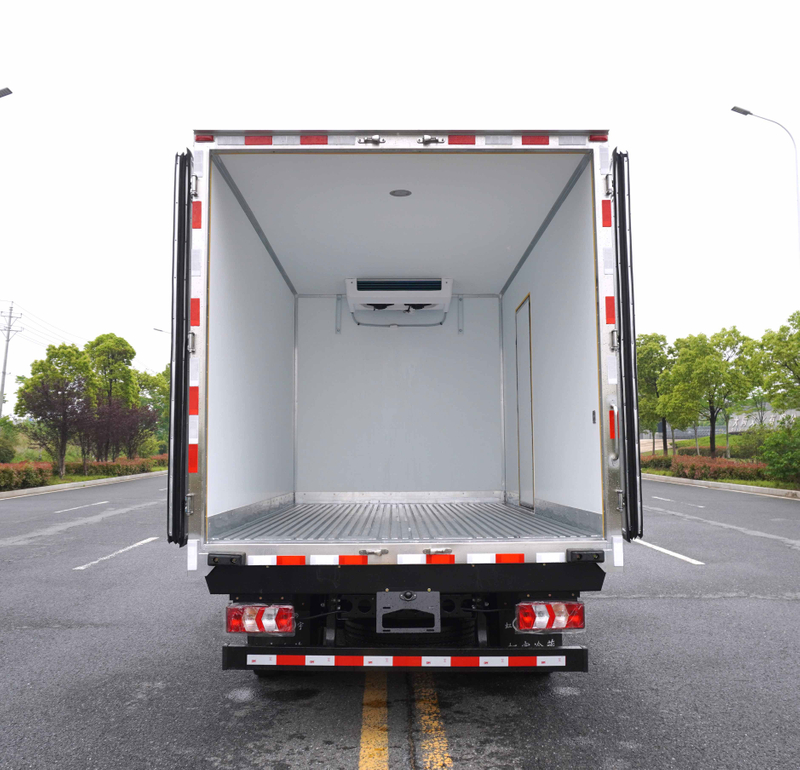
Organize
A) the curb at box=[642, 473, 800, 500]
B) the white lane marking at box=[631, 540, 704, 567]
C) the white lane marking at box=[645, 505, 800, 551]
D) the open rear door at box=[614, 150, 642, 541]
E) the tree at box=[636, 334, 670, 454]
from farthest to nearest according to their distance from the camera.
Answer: the tree at box=[636, 334, 670, 454] → the curb at box=[642, 473, 800, 500] → the white lane marking at box=[645, 505, 800, 551] → the white lane marking at box=[631, 540, 704, 567] → the open rear door at box=[614, 150, 642, 541]

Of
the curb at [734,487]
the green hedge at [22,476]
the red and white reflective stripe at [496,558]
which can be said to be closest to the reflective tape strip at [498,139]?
the red and white reflective stripe at [496,558]

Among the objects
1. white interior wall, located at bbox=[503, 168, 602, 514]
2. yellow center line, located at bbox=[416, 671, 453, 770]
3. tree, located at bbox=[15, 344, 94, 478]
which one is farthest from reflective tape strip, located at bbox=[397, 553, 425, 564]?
tree, located at bbox=[15, 344, 94, 478]

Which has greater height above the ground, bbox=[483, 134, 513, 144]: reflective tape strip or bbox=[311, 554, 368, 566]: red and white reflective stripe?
bbox=[483, 134, 513, 144]: reflective tape strip

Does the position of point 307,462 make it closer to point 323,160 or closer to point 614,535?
point 323,160

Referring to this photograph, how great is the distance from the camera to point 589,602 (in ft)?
19.8

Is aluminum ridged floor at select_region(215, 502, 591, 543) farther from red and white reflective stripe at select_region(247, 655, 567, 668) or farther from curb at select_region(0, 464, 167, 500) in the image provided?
curb at select_region(0, 464, 167, 500)

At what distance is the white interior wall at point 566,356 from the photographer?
3697 millimetres

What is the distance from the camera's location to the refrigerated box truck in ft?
10.8

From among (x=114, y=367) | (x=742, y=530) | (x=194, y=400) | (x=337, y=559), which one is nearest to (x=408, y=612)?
(x=337, y=559)

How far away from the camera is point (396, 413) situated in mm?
6625

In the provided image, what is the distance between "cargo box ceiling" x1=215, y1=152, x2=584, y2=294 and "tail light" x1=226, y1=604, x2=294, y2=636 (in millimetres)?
2311

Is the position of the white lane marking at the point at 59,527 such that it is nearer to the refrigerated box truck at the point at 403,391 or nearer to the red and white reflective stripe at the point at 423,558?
the refrigerated box truck at the point at 403,391

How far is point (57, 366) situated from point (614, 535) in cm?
2863

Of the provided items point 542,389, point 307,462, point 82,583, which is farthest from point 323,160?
point 82,583
